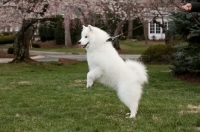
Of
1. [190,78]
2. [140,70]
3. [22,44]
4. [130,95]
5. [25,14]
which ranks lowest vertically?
[190,78]

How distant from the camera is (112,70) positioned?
20.9 feet

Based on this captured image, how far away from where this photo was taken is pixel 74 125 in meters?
5.79

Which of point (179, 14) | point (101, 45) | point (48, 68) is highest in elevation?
point (179, 14)

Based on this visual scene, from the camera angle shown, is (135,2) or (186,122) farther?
(135,2)

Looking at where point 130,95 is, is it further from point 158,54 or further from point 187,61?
point 158,54

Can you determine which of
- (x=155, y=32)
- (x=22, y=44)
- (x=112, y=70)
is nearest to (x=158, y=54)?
(x=22, y=44)

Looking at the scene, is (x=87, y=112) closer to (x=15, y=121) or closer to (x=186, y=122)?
(x=15, y=121)

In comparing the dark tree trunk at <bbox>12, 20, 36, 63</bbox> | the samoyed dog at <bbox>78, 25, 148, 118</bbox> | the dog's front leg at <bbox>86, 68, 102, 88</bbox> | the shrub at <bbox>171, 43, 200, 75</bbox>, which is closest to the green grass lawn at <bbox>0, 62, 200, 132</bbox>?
the samoyed dog at <bbox>78, 25, 148, 118</bbox>

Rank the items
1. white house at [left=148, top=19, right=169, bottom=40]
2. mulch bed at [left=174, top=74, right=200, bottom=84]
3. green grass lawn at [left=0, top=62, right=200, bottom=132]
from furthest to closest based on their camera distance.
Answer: white house at [left=148, top=19, right=169, bottom=40], mulch bed at [left=174, top=74, right=200, bottom=84], green grass lawn at [left=0, top=62, right=200, bottom=132]

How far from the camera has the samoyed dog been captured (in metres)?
6.29

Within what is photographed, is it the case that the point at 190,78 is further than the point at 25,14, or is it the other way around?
the point at 25,14

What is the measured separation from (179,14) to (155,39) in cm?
3753

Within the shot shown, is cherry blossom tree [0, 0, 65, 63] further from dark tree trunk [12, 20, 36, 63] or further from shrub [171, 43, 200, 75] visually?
shrub [171, 43, 200, 75]

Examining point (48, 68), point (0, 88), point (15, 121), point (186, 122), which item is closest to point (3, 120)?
point (15, 121)
